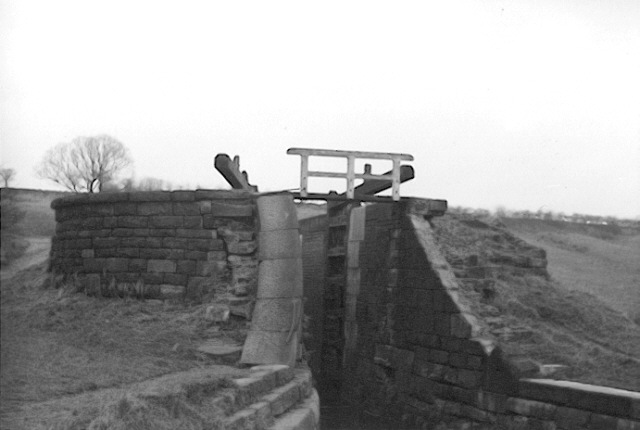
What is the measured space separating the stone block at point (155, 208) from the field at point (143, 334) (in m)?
1.40

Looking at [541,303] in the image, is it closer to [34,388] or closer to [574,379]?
[574,379]

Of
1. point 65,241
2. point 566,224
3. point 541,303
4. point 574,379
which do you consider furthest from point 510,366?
point 566,224

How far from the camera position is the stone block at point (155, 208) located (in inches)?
477

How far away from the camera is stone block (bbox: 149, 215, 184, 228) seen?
12.0m

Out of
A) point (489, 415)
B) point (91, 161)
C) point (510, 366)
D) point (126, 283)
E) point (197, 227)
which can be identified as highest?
point (91, 161)

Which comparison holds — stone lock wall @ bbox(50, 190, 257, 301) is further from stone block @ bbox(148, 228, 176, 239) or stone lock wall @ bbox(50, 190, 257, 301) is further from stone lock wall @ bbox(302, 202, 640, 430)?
stone lock wall @ bbox(302, 202, 640, 430)

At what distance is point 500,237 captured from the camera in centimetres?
1462

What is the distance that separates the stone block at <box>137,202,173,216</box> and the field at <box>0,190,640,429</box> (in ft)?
4.60

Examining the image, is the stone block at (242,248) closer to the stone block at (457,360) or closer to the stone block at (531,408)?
the stone block at (457,360)

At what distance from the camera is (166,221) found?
39.6 ft

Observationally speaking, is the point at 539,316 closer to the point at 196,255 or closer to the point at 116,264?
the point at 196,255

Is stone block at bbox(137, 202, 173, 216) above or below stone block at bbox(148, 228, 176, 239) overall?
above

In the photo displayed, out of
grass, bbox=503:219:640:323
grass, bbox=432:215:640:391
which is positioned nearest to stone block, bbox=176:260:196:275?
grass, bbox=432:215:640:391

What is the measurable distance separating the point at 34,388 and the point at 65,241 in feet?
22.6
